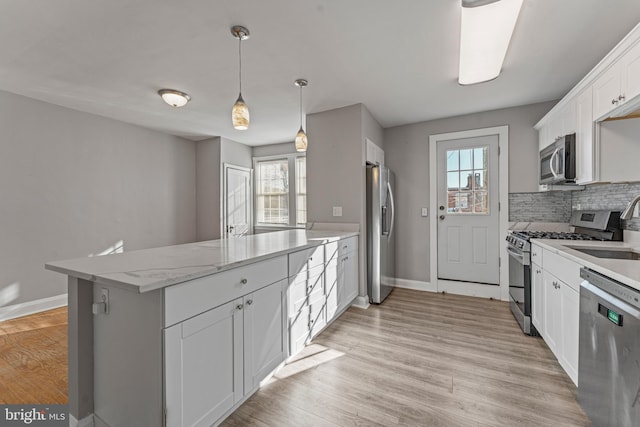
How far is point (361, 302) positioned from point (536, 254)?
1.83 m

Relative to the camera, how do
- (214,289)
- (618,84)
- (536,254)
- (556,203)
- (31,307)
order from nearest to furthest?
(214,289)
(618,84)
(536,254)
(31,307)
(556,203)

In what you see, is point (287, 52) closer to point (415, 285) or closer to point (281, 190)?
point (281, 190)

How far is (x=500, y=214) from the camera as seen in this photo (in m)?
3.51

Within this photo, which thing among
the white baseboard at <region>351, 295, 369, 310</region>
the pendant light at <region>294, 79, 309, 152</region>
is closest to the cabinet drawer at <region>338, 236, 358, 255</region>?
the white baseboard at <region>351, 295, 369, 310</region>

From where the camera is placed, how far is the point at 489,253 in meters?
3.60

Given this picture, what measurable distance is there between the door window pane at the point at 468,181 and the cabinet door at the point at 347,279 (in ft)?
5.56

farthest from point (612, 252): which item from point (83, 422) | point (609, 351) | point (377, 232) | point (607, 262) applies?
point (83, 422)

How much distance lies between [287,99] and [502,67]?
2199 millimetres

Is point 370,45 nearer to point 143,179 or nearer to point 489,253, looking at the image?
point 489,253

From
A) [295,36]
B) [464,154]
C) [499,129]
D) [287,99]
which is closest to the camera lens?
[295,36]

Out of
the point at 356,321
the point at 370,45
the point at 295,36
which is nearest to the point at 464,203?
the point at 356,321

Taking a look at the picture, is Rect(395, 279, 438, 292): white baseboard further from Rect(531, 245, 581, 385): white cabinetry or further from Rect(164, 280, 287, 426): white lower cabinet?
Rect(164, 280, 287, 426): white lower cabinet

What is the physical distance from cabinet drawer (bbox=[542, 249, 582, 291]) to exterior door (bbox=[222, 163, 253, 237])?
15.0ft

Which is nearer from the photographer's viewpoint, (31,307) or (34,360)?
(34,360)
